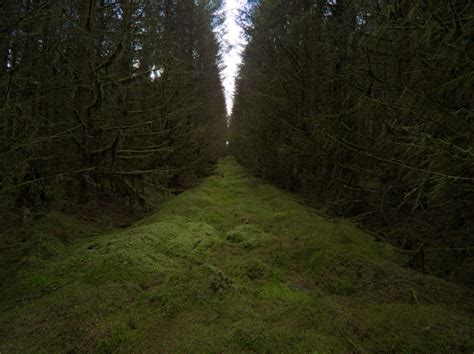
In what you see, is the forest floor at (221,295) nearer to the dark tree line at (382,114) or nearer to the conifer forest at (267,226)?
the conifer forest at (267,226)

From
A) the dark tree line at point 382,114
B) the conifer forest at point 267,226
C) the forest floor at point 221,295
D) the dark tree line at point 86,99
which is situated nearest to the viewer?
the forest floor at point 221,295

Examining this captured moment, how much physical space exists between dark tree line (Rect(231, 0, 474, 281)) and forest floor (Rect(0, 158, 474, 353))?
797 millimetres

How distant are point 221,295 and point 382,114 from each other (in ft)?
13.5

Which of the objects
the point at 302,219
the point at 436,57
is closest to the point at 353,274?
the point at 302,219

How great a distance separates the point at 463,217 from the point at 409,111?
2.13 meters

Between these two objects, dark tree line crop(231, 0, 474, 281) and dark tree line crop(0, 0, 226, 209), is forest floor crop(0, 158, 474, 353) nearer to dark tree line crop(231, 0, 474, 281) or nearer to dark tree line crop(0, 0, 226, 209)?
dark tree line crop(231, 0, 474, 281)

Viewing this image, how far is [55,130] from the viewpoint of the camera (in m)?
7.62

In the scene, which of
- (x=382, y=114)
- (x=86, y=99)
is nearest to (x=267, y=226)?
(x=382, y=114)

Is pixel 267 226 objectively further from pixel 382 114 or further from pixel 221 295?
pixel 382 114

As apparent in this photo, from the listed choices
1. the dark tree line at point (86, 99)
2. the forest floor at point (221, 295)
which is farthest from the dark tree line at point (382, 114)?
the dark tree line at point (86, 99)

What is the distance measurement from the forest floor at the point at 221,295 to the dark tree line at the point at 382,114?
0.80 m

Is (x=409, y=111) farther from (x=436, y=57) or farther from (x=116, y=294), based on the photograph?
(x=116, y=294)

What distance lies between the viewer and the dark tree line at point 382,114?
3670mm

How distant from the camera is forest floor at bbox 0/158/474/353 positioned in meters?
3.30
